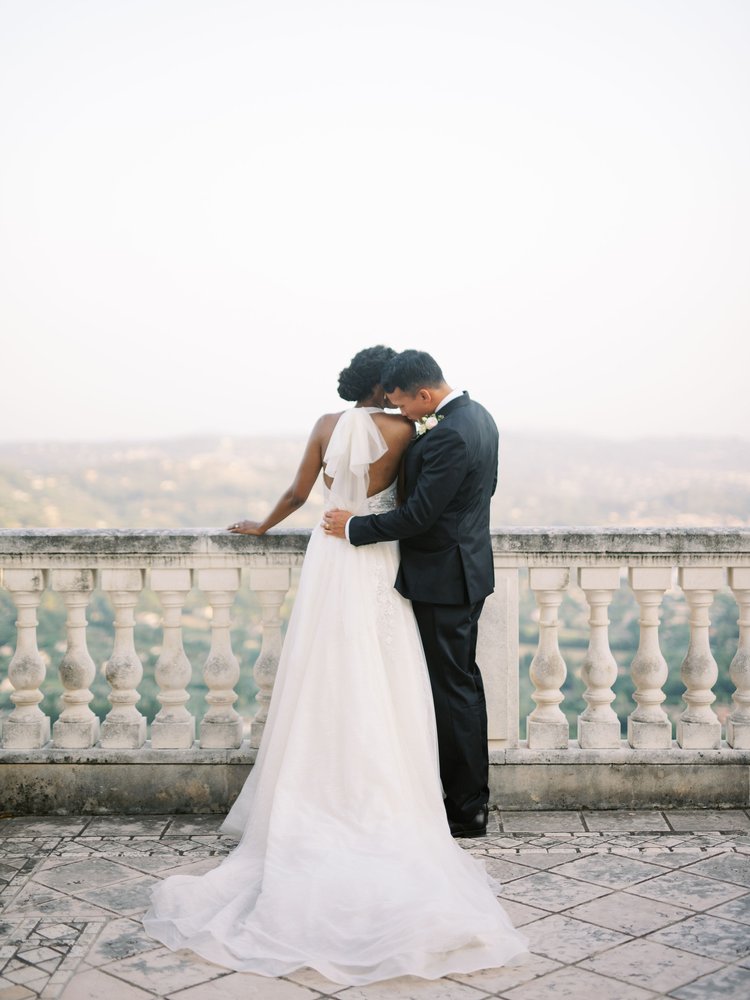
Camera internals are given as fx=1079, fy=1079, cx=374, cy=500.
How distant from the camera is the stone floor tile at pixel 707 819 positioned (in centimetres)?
452

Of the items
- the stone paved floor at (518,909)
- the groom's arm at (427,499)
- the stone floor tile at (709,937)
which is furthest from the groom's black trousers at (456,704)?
the stone floor tile at (709,937)

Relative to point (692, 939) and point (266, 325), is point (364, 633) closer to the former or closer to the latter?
point (692, 939)

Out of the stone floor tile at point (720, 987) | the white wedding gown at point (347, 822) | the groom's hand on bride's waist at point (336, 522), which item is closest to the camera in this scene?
the stone floor tile at point (720, 987)

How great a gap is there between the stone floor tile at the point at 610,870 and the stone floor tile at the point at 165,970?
1.42 m

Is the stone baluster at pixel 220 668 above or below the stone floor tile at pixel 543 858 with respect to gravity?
above

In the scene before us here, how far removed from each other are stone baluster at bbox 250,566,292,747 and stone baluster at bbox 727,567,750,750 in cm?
197

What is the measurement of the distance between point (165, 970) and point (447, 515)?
1929 millimetres

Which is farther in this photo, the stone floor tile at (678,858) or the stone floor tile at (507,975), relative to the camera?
the stone floor tile at (678,858)

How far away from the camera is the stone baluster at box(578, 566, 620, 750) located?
4.79 metres

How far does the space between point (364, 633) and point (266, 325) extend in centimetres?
3340

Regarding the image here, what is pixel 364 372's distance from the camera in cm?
426

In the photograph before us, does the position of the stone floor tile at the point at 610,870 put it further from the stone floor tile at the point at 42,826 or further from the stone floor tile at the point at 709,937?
the stone floor tile at the point at 42,826

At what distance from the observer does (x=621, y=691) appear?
24641 millimetres

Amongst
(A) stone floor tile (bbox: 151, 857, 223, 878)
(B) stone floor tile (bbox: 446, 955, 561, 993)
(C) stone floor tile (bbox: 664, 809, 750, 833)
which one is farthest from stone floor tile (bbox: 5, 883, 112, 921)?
(C) stone floor tile (bbox: 664, 809, 750, 833)
